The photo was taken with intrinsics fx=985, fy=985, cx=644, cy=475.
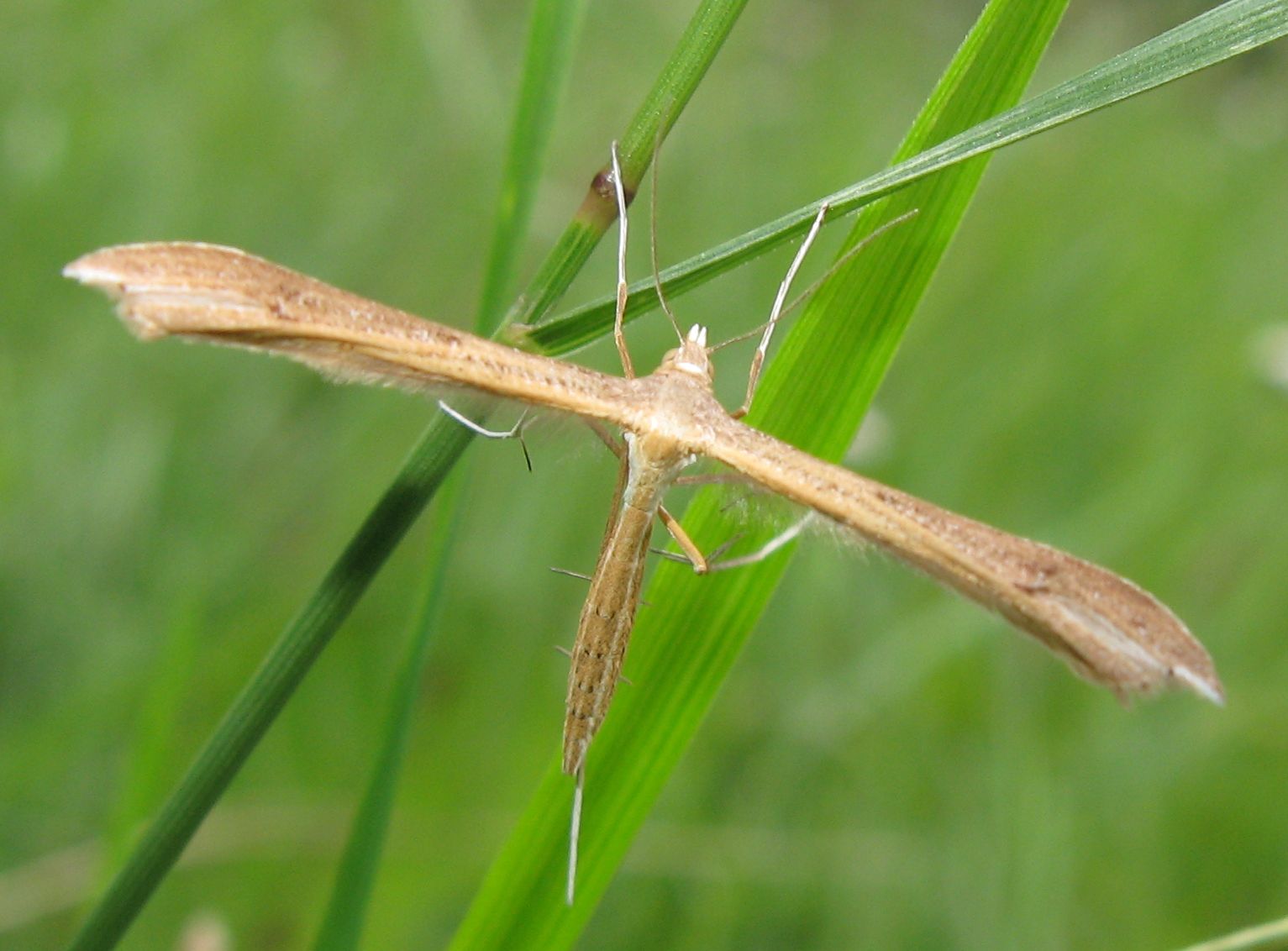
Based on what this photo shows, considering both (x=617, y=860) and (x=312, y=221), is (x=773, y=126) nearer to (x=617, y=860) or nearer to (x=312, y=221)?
(x=312, y=221)

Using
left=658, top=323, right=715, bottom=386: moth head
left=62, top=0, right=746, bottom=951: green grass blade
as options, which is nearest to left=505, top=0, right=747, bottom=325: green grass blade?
left=62, top=0, right=746, bottom=951: green grass blade

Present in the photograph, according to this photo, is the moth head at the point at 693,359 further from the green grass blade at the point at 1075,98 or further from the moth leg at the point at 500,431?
the green grass blade at the point at 1075,98

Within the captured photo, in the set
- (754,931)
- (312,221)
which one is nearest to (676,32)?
(312,221)

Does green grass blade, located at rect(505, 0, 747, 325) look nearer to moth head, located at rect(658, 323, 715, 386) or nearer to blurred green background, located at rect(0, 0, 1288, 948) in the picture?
blurred green background, located at rect(0, 0, 1288, 948)

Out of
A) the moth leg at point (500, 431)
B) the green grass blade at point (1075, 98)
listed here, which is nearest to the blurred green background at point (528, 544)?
A: the moth leg at point (500, 431)

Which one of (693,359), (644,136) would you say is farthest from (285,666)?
(693,359)
